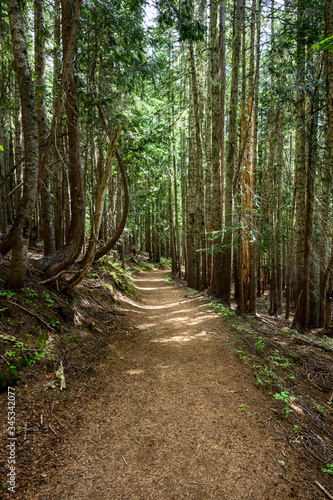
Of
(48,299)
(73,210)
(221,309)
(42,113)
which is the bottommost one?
(221,309)

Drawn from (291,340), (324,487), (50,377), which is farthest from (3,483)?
(291,340)

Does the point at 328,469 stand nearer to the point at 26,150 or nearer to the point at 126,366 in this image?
the point at 126,366

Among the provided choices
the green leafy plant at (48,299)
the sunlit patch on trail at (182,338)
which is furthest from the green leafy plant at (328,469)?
the green leafy plant at (48,299)

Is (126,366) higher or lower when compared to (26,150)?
lower

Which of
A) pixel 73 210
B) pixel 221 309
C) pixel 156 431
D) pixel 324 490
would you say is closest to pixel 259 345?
pixel 221 309

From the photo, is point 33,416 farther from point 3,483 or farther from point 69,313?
point 69,313

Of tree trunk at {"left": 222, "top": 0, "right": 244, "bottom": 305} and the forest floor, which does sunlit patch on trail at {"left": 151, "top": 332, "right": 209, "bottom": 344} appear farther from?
tree trunk at {"left": 222, "top": 0, "right": 244, "bottom": 305}

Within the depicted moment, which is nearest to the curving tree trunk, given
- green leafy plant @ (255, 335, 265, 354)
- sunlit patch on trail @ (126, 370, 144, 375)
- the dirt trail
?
the dirt trail

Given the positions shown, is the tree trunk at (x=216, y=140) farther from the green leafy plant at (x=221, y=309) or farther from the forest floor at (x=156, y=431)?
the forest floor at (x=156, y=431)

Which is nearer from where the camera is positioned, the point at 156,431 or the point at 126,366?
the point at 156,431

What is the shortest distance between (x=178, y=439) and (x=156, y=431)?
0.97ft

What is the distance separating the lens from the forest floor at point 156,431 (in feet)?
7.51

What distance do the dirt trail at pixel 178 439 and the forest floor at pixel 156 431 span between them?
0.01m

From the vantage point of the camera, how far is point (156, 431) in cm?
299
